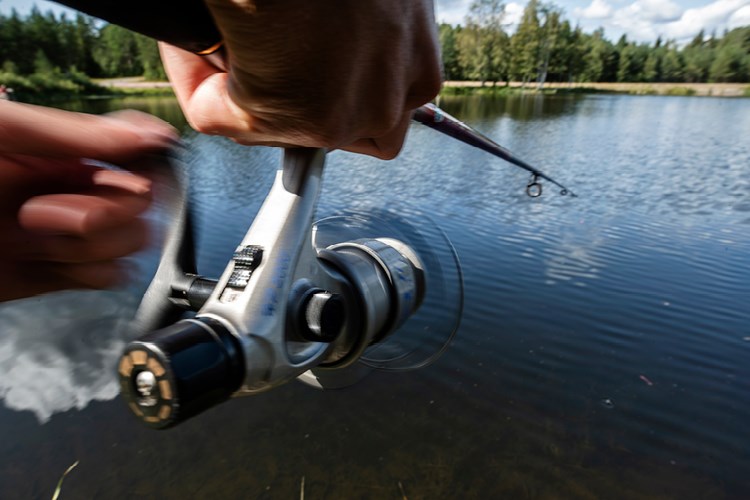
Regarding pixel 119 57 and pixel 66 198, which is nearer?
pixel 66 198

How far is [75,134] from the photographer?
17.2 inches

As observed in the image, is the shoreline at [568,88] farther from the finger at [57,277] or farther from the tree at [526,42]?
the finger at [57,277]

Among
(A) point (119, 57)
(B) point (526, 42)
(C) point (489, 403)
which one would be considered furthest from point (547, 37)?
(C) point (489, 403)

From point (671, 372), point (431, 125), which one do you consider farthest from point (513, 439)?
point (431, 125)

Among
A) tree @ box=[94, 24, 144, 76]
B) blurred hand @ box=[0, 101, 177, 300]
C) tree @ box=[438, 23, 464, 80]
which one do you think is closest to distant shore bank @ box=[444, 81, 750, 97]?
tree @ box=[438, 23, 464, 80]

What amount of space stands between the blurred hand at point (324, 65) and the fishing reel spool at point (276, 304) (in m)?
0.17

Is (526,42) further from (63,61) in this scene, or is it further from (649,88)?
(63,61)

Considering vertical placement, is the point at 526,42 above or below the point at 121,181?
below

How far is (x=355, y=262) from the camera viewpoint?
116cm

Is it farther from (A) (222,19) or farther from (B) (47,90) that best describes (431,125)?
(B) (47,90)

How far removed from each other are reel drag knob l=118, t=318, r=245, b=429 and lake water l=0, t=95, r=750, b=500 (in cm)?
22

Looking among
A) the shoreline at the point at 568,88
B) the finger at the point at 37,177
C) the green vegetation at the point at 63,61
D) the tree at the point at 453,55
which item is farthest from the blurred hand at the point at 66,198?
the tree at the point at 453,55

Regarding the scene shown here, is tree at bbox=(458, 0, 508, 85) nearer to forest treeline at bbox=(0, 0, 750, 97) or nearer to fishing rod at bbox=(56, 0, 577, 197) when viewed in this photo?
forest treeline at bbox=(0, 0, 750, 97)

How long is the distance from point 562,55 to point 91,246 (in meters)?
81.8
